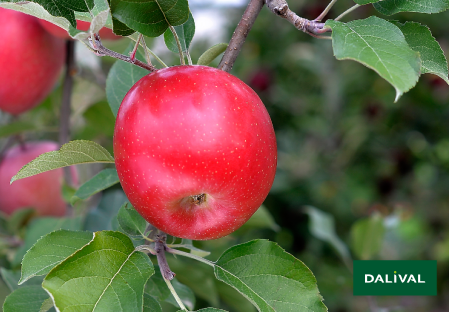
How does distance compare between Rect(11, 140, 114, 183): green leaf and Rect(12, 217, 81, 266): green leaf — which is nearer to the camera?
Rect(11, 140, 114, 183): green leaf

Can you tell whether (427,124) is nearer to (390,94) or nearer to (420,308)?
(390,94)

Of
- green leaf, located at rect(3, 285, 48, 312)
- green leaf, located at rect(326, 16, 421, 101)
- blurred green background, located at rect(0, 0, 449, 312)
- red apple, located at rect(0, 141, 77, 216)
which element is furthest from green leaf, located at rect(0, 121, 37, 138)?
green leaf, located at rect(326, 16, 421, 101)

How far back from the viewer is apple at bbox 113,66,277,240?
483mm

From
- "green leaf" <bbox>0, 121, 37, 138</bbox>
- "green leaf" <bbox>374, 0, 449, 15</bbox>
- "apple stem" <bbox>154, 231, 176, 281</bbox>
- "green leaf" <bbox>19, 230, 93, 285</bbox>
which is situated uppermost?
"green leaf" <bbox>374, 0, 449, 15</bbox>

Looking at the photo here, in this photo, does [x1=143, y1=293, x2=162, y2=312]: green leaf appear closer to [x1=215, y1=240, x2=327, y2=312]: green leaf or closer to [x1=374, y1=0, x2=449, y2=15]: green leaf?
[x1=215, y1=240, x2=327, y2=312]: green leaf

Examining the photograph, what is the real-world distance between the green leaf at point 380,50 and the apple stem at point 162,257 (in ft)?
1.16

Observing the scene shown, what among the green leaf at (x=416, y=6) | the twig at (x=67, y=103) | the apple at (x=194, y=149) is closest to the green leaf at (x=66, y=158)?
the apple at (x=194, y=149)

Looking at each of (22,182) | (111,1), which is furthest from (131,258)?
(22,182)

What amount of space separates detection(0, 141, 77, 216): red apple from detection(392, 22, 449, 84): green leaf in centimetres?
102

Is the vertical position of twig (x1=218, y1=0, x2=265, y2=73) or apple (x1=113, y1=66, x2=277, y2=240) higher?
twig (x1=218, y1=0, x2=265, y2=73)

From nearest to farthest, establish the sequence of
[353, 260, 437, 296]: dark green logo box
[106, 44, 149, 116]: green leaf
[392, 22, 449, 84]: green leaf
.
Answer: [392, 22, 449, 84]: green leaf → [106, 44, 149, 116]: green leaf → [353, 260, 437, 296]: dark green logo box

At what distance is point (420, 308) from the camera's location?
245 cm

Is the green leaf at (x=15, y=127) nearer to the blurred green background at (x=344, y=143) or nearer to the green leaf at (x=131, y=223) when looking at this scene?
the blurred green background at (x=344, y=143)

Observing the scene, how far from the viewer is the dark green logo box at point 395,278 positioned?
1.10m
